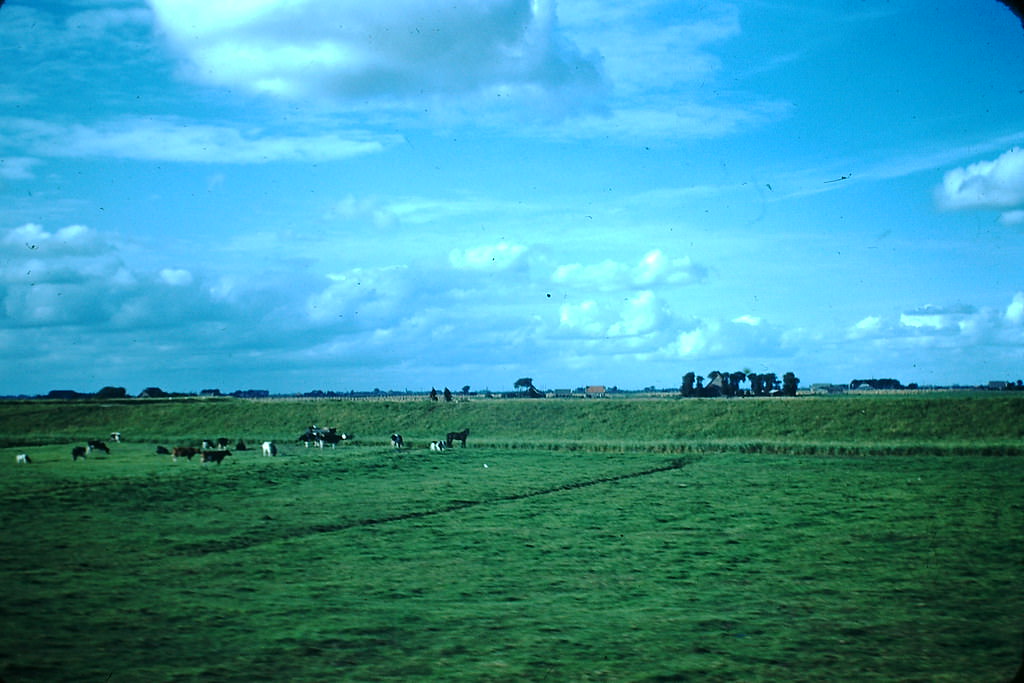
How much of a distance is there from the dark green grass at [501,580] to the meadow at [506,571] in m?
0.09

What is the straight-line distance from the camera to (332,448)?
6091 centimetres

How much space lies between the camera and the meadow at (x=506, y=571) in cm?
1423

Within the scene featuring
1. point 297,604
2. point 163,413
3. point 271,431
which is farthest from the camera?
point 163,413

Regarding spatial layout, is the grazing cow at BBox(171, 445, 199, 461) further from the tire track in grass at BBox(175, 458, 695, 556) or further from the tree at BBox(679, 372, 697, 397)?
the tree at BBox(679, 372, 697, 397)

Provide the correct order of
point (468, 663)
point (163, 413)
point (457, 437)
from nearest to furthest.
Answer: point (468, 663) < point (457, 437) < point (163, 413)

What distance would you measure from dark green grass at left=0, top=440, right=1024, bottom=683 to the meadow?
94 millimetres

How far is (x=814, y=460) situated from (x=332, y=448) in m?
34.9

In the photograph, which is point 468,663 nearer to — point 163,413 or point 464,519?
point 464,519

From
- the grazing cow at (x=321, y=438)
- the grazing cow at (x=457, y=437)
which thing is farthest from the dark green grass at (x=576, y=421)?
the grazing cow at (x=457, y=437)

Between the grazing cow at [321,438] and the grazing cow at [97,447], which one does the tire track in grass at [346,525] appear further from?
the grazing cow at [97,447]

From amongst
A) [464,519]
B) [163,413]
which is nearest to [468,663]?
[464,519]

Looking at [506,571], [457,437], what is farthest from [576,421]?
[506,571]

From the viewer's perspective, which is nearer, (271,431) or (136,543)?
(136,543)

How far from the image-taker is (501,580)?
20.4 m
